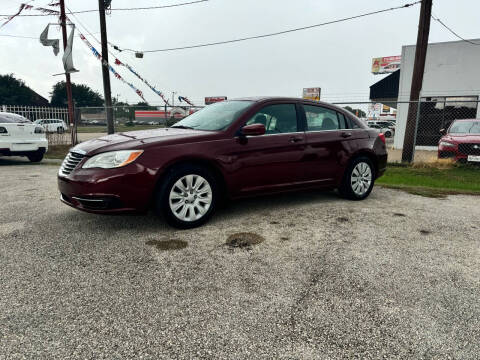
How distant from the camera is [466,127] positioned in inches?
408

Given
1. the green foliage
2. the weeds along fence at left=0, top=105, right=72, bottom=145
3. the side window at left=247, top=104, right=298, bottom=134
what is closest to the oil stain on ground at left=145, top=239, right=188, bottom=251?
the side window at left=247, top=104, right=298, bottom=134

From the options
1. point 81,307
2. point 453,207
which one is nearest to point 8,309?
point 81,307

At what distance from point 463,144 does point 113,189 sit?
362 inches

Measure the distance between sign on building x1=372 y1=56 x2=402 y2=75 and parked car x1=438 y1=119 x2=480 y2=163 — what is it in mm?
62743

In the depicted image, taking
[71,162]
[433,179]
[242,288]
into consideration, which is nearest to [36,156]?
[71,162]

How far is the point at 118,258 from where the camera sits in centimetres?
319

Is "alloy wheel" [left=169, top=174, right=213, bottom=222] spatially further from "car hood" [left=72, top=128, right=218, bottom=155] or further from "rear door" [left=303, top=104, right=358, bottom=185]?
"rear door" [left=303, top=104, right=358, bottom=185]

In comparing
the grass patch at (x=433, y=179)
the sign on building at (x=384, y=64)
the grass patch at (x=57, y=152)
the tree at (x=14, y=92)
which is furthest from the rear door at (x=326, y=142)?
the sign on building at (x=384, y=64)

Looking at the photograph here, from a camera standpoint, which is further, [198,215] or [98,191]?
[198,215]

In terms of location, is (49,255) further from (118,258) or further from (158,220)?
(158,220)

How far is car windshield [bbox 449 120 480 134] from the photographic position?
400 inches

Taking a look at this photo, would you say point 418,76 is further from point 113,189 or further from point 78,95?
point 78,95

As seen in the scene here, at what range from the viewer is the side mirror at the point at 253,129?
417cm

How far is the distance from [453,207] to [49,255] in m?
5.32
